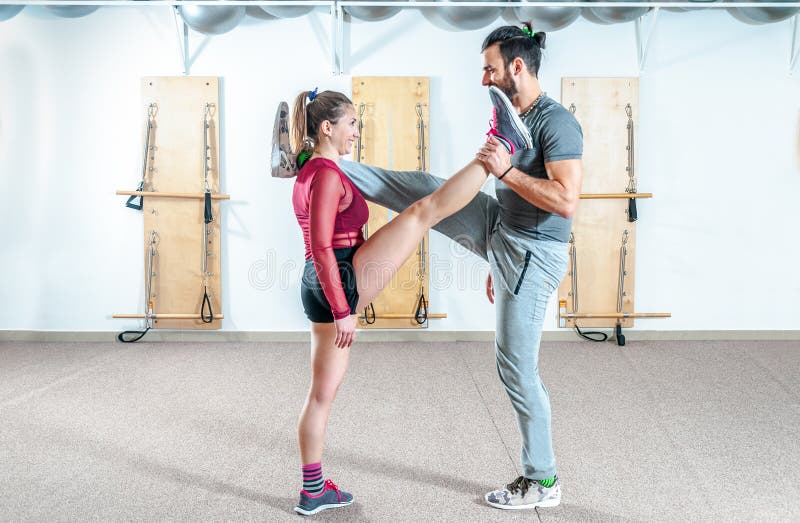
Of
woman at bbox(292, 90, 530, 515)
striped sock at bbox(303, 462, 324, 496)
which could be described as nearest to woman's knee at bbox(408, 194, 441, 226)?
woman at bbox(292, 90, 530, 515)

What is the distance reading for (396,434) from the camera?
310cm

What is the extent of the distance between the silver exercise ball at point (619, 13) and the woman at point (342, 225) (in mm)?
3036

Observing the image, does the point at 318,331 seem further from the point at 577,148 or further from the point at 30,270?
the point at 30,270

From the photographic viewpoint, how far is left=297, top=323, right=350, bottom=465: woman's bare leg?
216 centimetres

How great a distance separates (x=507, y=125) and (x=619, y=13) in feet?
10.1

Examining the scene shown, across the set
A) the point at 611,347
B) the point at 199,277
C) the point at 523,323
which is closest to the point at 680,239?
the point at 611,347

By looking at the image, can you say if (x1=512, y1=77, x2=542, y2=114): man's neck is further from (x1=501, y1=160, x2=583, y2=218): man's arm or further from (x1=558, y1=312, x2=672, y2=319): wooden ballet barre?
(x1=558, y1=312, x2=672, y2=319): wooden ballet barre

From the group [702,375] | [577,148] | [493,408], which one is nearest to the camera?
[577,148]

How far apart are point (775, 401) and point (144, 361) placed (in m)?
3.92

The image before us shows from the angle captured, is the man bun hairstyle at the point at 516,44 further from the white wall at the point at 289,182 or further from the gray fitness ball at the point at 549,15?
the white wall at the point at 289,182

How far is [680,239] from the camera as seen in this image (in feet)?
16.5

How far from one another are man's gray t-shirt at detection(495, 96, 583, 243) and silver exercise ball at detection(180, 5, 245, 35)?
3067 mm

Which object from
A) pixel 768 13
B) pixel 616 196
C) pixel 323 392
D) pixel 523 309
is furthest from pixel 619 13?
pixel 323 392

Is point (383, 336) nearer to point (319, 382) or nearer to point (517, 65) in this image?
point (319, 382)
